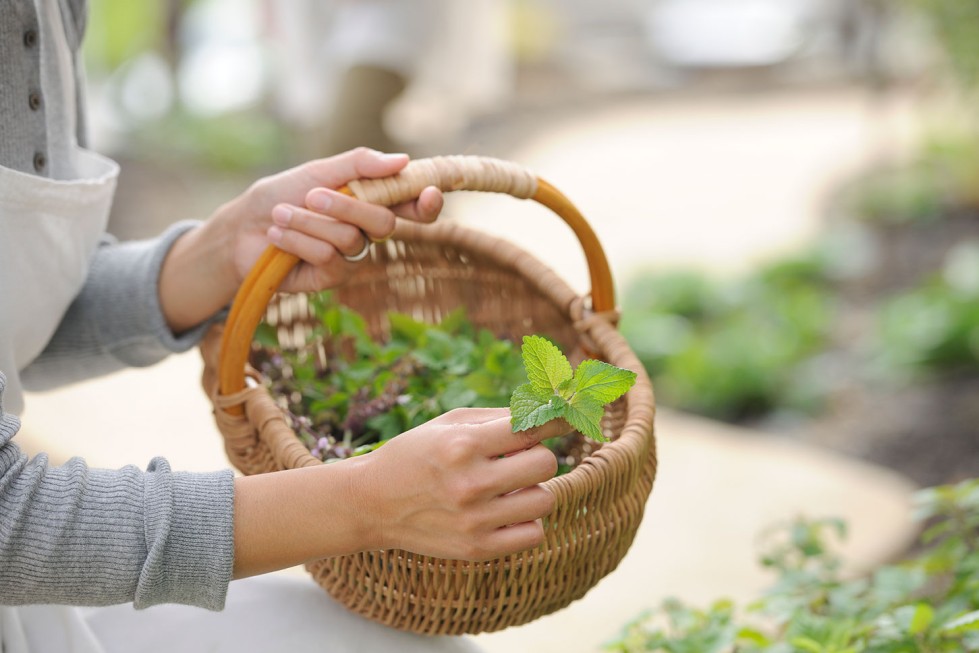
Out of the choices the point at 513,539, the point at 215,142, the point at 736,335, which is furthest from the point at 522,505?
the point at 215,142

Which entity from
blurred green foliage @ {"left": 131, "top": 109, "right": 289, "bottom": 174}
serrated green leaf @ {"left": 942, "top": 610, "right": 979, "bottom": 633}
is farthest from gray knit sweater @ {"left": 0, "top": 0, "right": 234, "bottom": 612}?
blurred green foliage @ {"left": 131, "top": 109, "right": 289, "bottom": 174}

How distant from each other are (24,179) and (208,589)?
39cm

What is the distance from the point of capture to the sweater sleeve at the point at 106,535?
0.74 metres

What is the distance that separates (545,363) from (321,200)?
0.90 ft

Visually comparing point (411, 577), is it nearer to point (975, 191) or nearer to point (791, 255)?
point (791, 255)

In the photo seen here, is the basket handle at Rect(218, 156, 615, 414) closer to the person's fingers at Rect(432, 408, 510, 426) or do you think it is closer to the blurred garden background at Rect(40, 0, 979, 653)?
the person's fingers at Rect(432, 408, 510, 426)

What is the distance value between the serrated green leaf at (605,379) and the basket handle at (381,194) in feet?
0.74

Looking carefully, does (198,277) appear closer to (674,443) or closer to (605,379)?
(605,379)

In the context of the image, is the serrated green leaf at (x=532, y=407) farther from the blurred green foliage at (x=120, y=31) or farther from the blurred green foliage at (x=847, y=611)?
the blurred green foliage at (x=120, y=31)

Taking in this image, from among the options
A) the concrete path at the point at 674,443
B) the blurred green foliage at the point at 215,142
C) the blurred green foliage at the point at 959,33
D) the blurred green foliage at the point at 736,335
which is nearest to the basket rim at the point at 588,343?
the concrete path at the point at 674,443

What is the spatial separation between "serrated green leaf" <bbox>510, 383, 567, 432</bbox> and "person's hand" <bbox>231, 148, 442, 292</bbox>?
0.25 metres

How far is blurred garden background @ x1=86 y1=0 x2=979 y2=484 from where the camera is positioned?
269 centimetres

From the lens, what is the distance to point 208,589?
0.77m

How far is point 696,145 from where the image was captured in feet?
19.6
